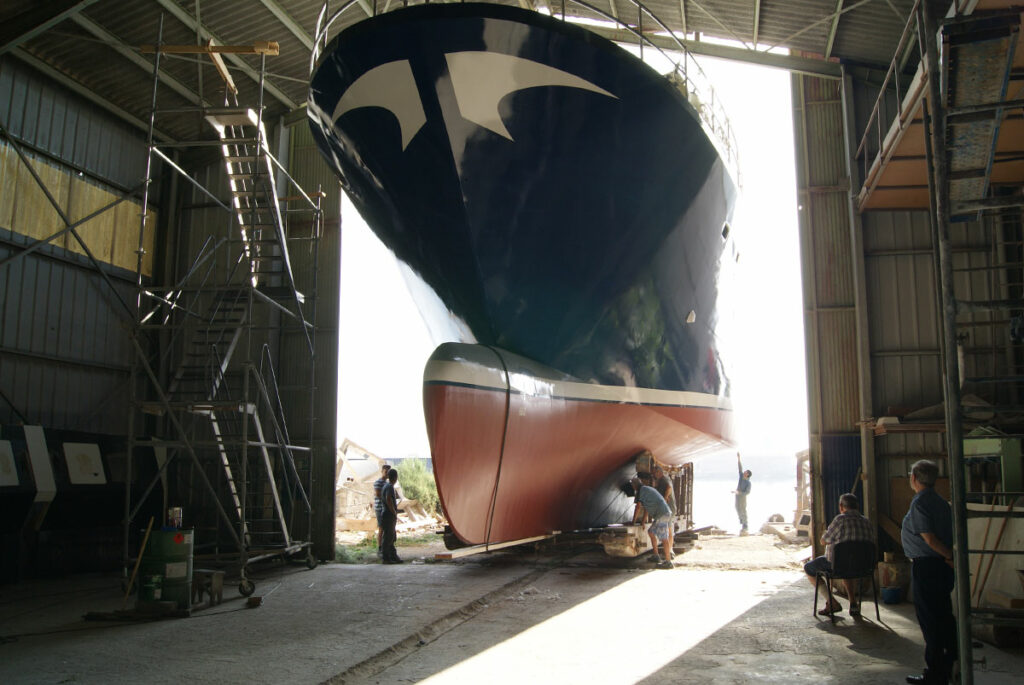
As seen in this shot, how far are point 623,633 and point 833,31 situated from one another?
785cm

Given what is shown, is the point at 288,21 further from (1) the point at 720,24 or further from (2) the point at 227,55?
(1) the point at 720,24

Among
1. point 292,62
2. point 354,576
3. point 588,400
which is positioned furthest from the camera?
point 292,62

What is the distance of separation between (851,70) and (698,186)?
11.8ft

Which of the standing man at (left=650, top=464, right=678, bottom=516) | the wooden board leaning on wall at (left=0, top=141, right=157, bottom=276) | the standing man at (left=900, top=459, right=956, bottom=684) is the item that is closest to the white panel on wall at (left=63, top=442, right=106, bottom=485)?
the wooden board leaning on wall at (left=0, top=141, right=157, bottom=276)

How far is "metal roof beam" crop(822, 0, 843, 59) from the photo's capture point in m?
9.11

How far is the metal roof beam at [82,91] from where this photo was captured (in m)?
9.66

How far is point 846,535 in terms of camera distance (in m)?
5.62

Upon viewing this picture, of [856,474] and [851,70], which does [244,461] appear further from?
[851,70]

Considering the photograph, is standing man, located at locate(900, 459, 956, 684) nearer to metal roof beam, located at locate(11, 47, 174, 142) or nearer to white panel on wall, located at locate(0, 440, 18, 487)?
white panel on wall, located at locate(0, 440, 18, 487)

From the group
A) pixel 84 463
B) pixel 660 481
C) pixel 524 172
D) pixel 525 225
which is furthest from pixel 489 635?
pixel 84 463

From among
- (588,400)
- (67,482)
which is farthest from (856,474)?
(67,482)

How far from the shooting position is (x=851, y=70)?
389 inches

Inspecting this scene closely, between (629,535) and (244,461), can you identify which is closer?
(244,461)

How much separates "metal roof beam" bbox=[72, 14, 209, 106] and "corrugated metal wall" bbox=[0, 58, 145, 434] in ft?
3.31
